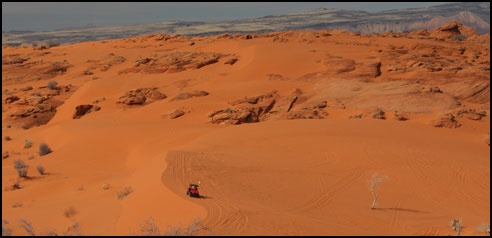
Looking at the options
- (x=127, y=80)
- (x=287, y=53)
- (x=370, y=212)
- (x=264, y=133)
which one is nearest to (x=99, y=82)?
(x=127, y=80)

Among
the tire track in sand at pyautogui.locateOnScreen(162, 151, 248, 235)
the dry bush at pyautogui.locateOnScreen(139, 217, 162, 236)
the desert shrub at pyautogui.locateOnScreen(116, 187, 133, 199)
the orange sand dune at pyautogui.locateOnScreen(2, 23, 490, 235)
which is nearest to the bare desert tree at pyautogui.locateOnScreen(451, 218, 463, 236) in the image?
the orange sand dune at pyautogui.locateOnScreen(2, 23, 490, 235)

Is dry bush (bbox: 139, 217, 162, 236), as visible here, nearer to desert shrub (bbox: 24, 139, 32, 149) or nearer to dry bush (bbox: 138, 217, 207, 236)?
dry bush (bbox: 138, 217, 207, 236)

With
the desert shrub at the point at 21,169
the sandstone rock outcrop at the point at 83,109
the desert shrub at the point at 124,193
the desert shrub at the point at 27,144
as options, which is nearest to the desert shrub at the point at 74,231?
the desert shrub at the point at 124,193

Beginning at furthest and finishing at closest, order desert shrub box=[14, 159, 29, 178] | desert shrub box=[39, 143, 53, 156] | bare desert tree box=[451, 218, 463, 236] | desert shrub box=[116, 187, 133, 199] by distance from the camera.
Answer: desert shrub box=[39, 143, 53, 156] < desert shrub box=[14, 159, 29, 178] < desert shrub box=[116, 187, 133, 199] < bare desert tree box=[451, 218, 463, 236]

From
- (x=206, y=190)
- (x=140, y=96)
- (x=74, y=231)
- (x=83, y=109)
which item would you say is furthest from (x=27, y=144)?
(x=74, y=231)

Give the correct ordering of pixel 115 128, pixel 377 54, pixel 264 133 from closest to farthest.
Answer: pixel 264 133 → pixel 115 128 → pixel 377 54

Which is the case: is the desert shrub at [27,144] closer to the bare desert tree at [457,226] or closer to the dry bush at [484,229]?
the bare desert tree at [457,226]

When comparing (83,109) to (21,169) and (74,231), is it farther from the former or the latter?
(74,231)

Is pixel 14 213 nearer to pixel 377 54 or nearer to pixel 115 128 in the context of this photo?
pixel 115 128
